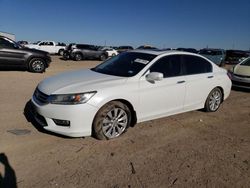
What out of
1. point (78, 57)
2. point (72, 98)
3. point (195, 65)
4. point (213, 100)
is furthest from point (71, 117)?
point (78, 57)

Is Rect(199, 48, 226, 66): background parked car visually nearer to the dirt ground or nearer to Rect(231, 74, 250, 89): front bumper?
Rect(231, 74, 250, 89): front bumper

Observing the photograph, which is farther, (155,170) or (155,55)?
(155,55)

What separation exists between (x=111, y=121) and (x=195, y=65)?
8.74 feet

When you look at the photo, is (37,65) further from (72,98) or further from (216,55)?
(216,55)

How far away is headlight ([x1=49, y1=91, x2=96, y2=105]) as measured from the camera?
455 cm

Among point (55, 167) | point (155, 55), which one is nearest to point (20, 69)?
point (155, 55)

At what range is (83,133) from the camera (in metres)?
4.65

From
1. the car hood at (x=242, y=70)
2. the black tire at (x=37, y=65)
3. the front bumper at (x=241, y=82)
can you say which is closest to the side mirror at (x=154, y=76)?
the front bumper at (x=241, y=82)

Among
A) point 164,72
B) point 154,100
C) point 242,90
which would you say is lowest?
point 242,90

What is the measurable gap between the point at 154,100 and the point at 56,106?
1.90 metres

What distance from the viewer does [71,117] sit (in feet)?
14.8

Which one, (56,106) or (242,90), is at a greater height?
(56,106)

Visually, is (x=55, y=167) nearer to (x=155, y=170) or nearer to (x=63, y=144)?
(x=63, y=144)

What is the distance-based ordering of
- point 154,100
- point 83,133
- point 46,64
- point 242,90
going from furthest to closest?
point 46,64, point 242,90, point 154,100, point 83,133
